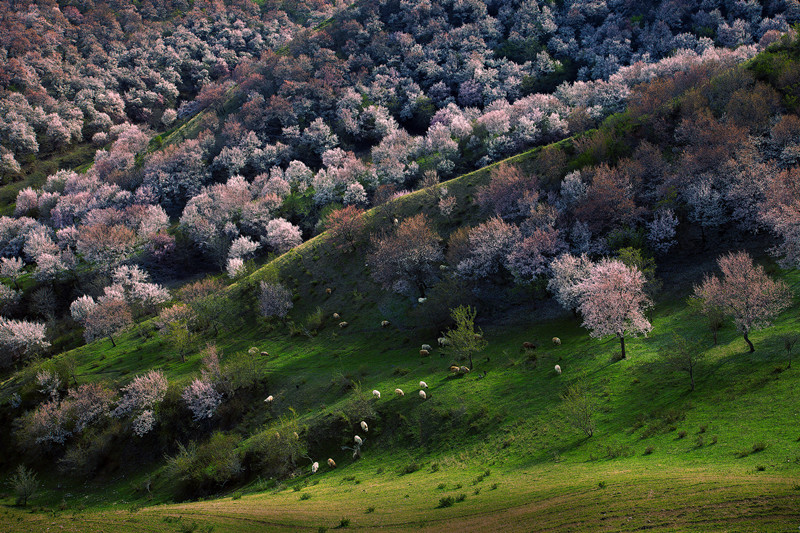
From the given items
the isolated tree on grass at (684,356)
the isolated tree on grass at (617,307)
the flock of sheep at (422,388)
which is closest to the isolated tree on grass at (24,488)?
the flock of sheep at (422,388)

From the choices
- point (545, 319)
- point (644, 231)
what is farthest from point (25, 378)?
point (644, 231)

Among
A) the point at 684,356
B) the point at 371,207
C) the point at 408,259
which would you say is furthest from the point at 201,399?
the point at 371,207

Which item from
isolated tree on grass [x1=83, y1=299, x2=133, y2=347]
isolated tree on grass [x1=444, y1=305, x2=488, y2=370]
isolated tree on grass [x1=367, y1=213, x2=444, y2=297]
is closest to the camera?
isolated tree on grass [x1=444, y1=305, x2=488, y2=370]

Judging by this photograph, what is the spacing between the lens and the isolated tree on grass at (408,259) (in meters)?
63.8

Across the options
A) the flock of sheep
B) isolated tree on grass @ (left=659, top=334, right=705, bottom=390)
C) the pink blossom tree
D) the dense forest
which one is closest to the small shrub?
the dense forest

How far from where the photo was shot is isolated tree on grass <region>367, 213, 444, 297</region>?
6378 cm

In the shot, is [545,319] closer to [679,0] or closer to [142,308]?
[142,308]

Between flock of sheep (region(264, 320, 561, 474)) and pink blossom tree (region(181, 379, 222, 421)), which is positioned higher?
pink blossom tree (region(181, 379, 222, 421))

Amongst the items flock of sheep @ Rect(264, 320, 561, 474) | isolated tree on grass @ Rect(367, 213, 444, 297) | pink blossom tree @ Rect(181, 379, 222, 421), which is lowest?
flock of sheep @ Rect(264, 320, 561, 474)

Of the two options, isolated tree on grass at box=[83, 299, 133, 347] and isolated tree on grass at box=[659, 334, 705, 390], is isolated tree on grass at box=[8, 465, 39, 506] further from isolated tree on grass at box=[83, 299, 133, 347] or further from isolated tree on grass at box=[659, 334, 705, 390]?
isolated tree on grass at box=[659, 334, 705, 390]

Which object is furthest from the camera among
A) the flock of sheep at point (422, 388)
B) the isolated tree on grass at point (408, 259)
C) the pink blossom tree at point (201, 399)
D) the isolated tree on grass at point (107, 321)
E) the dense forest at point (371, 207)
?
the isolated tree on grass at point (107, 321)

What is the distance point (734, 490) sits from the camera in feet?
61.9

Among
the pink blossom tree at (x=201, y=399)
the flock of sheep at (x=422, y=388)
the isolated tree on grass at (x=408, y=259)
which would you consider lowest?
the flock of sheep at (x=422, y=388)

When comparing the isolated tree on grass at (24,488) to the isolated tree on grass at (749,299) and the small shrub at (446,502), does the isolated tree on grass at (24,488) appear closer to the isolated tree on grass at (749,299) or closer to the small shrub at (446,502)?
the small shrub at (446,502)
